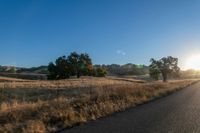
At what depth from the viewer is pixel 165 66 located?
9331cm

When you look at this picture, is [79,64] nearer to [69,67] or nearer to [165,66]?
[69,67]

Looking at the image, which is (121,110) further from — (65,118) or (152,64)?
(152,64)

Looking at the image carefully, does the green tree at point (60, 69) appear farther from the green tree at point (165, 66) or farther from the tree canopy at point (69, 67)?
the green tree at point (165, 66)

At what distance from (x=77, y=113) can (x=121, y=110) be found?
2.75m

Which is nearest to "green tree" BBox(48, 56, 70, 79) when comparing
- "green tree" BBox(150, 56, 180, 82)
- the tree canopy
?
the tree canopy

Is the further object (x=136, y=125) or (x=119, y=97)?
(x=119, y=97)

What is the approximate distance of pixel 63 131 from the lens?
8.41 m

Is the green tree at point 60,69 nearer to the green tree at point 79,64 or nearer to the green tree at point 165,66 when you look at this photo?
the green tree at point 79,64

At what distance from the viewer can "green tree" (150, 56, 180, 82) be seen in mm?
92875

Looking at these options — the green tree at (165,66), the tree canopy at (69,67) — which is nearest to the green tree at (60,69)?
the tree canopy at (69,67)

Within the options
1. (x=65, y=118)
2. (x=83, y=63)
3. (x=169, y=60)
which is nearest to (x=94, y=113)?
(x=65, y=118)

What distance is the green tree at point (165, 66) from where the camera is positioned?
92875 mm

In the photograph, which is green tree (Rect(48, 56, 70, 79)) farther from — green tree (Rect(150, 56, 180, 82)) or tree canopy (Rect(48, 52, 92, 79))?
green tree (Rect(150, 56, 180, 82))

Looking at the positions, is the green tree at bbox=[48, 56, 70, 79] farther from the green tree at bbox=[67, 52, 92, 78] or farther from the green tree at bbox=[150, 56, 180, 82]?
the green tree at bbox=[150, 56, 180, 82]
